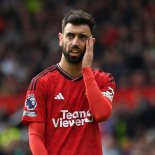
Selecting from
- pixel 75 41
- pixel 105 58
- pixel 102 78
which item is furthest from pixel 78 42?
pixel 105 58

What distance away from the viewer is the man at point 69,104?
260 inches

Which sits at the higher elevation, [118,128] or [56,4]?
[56,4]

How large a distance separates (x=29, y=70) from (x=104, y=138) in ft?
15.1

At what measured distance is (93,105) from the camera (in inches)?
256

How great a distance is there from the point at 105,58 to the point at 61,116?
9537 mm

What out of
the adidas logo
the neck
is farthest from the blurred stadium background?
the adidas logo

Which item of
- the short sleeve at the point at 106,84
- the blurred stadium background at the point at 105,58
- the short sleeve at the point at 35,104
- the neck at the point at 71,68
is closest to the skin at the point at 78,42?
the neck at the point at 71,68

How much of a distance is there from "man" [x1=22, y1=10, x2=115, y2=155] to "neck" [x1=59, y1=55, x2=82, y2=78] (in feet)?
0.14

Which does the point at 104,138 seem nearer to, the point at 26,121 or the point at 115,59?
the point at 115,59

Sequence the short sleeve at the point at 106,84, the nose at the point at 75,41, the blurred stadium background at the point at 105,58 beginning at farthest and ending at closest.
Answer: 1. the blurred stadium background at the point at 105,58
2. the short sleeve at the point at 106,84
3. the nose at the point at 75,41

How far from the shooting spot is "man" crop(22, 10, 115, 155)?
6.60 meters

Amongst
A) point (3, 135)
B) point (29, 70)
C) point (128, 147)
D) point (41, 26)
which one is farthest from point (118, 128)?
point (41, 26)

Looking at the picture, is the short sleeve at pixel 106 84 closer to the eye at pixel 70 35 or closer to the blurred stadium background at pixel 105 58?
the eye at pixel 70 35

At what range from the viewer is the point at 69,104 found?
21.9ft
